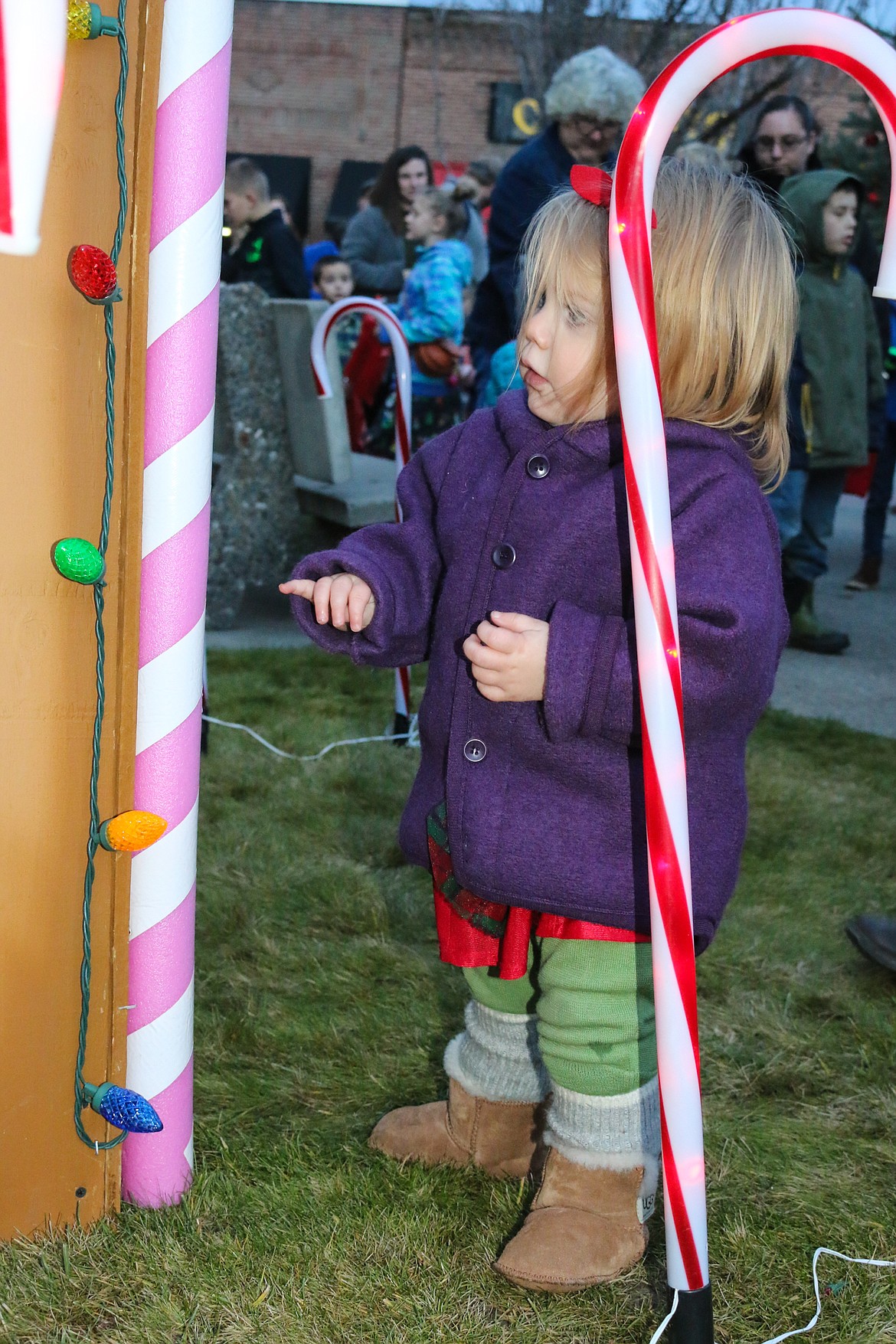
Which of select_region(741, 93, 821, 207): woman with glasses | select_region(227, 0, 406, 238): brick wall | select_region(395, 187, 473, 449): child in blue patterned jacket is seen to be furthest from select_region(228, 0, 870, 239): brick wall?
select_region(741, 93, 821, 207): woman with glasses

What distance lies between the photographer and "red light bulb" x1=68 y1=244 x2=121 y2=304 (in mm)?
1639

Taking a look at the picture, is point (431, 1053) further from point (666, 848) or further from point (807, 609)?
point (807, 609)

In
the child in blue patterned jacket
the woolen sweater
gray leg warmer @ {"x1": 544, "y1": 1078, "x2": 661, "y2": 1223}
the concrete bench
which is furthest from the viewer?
the woolen sweater

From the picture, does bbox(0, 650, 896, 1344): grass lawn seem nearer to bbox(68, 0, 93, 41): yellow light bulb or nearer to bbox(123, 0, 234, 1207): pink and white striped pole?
bbox(123, 0, 234, 1207): pink and white striped pole

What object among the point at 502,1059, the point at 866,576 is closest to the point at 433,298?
the point at 866,576

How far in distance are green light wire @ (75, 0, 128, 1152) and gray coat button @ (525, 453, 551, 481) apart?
1.88 feet

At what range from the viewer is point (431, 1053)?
2.55 metres

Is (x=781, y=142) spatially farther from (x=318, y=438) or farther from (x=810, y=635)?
(x=318, y=438)

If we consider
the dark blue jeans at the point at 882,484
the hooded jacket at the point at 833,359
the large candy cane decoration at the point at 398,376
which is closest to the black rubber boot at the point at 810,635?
the hooded jacket at the point at 833,359

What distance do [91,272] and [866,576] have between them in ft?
21.4

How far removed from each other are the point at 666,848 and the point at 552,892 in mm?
314

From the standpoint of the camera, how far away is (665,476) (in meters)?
1.52

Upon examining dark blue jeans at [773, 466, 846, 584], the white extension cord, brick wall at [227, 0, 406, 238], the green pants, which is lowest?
the white extension cord


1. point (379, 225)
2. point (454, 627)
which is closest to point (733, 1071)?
point (454, 627)
